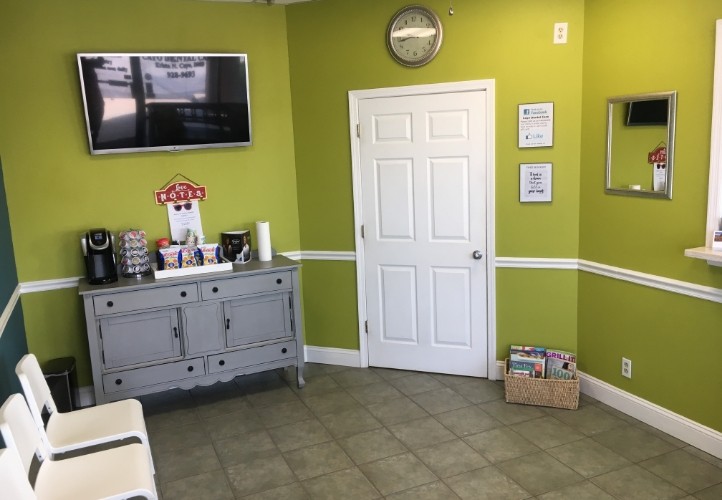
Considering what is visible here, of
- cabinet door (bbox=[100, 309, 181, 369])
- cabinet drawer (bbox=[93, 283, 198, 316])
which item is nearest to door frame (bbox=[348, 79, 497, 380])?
cabinet drawer (bbox=[93, 283, 198, 316])

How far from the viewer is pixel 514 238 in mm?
4094

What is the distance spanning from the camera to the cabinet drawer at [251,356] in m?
4.01

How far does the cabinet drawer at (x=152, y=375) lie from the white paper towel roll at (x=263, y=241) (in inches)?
32.6

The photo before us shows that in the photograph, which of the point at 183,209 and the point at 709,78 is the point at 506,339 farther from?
the point at 183,209

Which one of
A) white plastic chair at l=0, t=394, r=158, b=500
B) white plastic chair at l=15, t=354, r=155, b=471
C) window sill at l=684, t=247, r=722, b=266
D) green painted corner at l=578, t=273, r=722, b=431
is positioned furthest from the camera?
green painted corner at l=578, t=273, r=722, b=431

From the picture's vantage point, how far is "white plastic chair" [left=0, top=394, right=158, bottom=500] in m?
2.15

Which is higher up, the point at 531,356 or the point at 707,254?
the point at 707,254

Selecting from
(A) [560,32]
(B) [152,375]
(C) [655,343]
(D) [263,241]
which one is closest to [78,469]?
(B) [152,375]

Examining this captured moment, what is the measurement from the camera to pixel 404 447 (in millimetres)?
3416

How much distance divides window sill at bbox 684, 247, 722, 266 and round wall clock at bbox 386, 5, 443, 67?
6.56 feet

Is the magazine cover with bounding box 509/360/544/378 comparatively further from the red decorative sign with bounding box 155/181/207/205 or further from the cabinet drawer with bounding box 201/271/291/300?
the red decorative sign with bounding box 155/181/207/205

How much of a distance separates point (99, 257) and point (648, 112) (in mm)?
3288

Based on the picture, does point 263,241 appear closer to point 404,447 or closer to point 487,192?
point 487,192

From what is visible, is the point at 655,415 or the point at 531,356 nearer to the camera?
the point at 655,415
